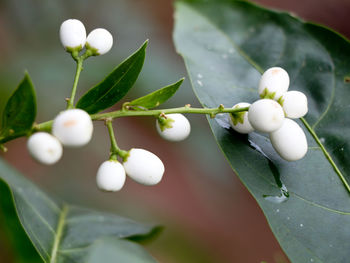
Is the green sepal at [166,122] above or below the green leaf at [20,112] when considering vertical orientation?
above

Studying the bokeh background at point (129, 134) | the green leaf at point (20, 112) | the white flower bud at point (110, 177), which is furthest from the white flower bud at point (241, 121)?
the bokeh background at point (129, 134)

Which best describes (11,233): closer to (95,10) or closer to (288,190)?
(288,190)

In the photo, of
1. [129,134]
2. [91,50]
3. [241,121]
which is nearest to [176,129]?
[241,121]

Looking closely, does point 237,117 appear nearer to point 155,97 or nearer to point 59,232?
point 155,97

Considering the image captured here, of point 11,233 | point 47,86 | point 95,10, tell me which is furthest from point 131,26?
point 11,233

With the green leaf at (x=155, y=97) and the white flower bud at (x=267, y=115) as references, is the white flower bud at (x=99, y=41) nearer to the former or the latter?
the green leaf at (x=155, y=97)

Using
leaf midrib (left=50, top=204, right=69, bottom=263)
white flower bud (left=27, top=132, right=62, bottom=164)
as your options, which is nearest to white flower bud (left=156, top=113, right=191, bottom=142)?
white flower bud (left=27, top=132, right=62, bottom=164)

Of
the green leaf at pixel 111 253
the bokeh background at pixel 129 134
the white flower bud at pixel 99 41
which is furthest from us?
the bokeh background at pixel 129 134
